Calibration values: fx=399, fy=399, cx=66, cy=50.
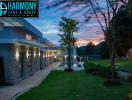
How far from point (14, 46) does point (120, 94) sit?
13.2 metres

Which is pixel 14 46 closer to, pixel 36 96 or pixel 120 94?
pixel 36 96
